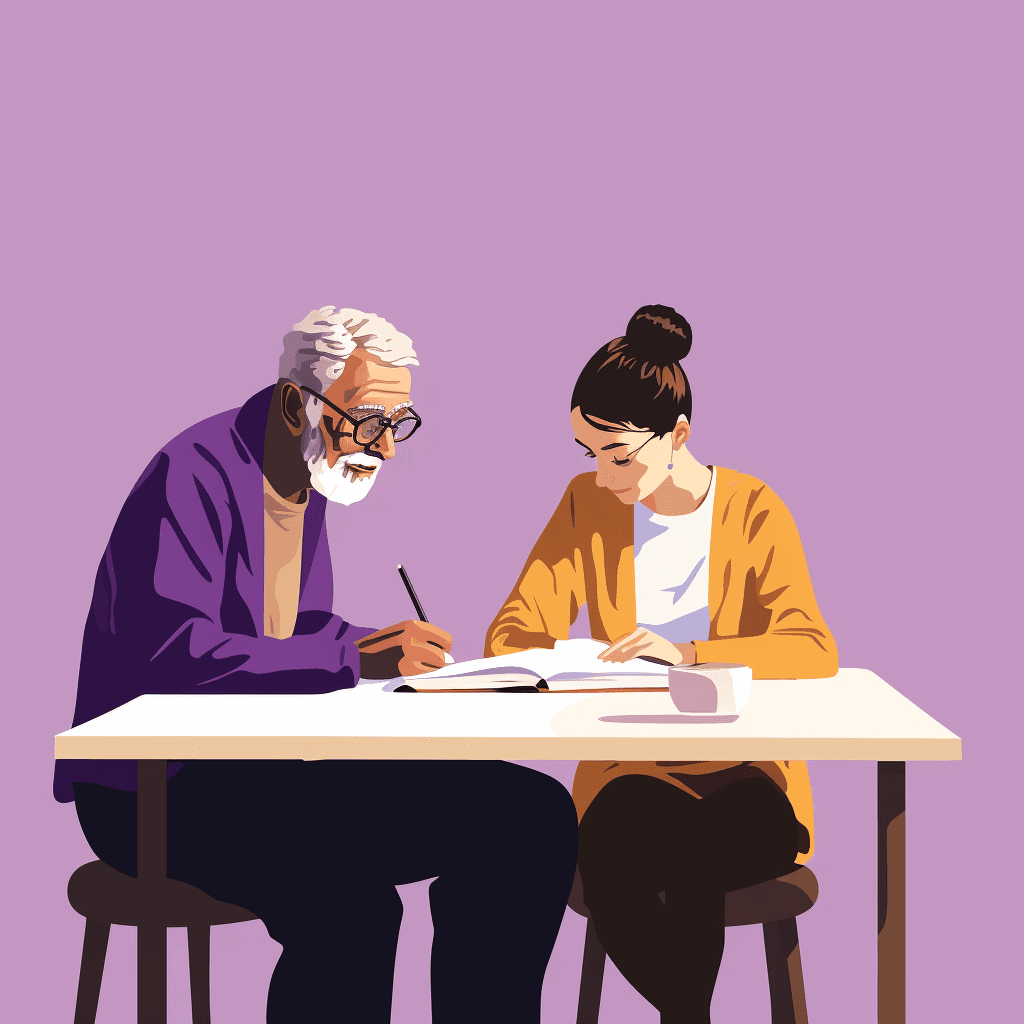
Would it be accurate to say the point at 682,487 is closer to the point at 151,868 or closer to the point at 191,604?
the point at 191,604

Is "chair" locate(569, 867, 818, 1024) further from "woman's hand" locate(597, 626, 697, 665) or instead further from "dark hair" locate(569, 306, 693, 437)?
"dark hair" locate(569, 306, 693, 437)

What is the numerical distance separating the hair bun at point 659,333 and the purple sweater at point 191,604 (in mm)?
1039

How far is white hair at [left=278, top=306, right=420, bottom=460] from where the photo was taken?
3855 millimetres

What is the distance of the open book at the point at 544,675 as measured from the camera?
3516mm

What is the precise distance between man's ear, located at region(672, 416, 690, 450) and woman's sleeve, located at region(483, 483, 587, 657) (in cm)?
34

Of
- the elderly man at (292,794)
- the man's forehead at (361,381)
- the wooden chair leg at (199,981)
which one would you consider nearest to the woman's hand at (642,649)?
the elderly man at (292,794)

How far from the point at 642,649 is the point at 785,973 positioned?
0.91 m

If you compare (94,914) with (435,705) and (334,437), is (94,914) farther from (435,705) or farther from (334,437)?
(334,437)

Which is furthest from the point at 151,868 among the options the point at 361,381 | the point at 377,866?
the point at 361,381

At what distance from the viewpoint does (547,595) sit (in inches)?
158

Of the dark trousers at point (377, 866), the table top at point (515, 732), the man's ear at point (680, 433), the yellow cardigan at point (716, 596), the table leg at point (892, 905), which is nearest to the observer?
the table top at point (515, 732)

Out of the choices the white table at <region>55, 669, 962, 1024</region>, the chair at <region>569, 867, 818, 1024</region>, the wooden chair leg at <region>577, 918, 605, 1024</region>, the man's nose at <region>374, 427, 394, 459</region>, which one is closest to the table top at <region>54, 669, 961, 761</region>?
the white table at <region>55, 669, 962, 1024</region>

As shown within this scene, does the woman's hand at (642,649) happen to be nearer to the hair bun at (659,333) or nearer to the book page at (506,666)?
the book page at (506,666)

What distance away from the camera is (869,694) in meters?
3.53
